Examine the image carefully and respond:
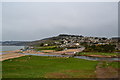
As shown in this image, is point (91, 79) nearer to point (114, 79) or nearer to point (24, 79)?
point (114, 79)

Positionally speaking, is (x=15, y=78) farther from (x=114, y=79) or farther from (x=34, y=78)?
(x=114, y=79)

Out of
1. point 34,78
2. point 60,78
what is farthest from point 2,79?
point 60,78

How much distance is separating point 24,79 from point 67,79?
21.4 feet

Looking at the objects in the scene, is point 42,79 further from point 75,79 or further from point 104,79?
point 104,79

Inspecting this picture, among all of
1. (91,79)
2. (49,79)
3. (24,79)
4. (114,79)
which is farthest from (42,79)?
(114,79)

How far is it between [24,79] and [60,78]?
5510 mm

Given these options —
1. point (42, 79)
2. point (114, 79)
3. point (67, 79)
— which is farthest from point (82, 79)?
point (42, 79)

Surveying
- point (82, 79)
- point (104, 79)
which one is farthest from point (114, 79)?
point (82, 79)

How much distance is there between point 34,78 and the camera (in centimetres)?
2050

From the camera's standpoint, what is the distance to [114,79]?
19.5 meters

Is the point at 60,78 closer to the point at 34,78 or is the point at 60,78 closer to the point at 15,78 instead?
the point at 34,78

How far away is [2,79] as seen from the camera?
20672mm

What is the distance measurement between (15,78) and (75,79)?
369 inches

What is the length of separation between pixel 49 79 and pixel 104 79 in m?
8.26
